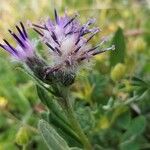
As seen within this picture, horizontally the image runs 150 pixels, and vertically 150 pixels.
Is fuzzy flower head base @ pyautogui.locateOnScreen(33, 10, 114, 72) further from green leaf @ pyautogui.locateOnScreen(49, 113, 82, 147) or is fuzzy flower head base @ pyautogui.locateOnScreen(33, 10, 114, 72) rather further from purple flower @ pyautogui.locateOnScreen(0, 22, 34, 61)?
green leaf @ pyautogui.locateOnScreen(49, 113, 82, 147)

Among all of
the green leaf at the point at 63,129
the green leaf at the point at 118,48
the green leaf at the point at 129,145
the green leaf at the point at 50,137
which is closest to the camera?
the green leaf at the point at 50,137

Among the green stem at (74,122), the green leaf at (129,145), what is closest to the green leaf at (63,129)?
the green stem at (74,122)

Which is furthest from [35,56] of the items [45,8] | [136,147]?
[45,8]

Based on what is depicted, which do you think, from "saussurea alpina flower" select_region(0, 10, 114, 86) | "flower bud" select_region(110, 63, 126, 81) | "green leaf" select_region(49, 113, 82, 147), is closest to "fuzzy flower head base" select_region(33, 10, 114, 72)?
"saussurea alpina flower" select_region(0, 10, 114, 86)

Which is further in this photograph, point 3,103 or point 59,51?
point 3,103

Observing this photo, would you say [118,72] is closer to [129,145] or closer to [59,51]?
[129,145]

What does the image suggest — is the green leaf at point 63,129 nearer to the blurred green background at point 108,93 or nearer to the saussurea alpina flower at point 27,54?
the blurred green background at point 108,93

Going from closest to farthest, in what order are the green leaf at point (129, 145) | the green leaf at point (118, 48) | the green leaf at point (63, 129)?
the green leaf at point (63, 129)
the green leaf at point (129, 145)
the green leaf at point (118, 48)

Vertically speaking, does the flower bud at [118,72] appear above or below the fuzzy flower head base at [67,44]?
below

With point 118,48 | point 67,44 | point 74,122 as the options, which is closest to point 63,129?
point 74,122
